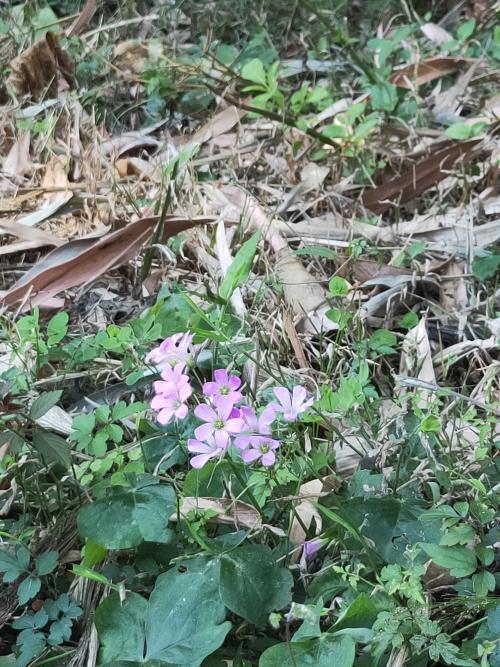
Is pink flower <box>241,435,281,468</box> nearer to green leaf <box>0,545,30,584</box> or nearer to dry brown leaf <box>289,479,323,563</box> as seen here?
dry brown leaf <box>289,479,323,563</box>

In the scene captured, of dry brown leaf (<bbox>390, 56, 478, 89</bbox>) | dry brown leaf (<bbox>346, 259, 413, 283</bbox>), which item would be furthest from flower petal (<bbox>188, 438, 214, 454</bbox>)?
dry brown leaf (<bbox>390, 56, 478, 89</bbox>)

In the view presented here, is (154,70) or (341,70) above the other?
(154,70)

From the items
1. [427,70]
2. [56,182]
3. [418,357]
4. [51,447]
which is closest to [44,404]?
[51,447]

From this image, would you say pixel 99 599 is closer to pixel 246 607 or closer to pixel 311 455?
pixel 246 607

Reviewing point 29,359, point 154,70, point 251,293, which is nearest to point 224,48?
point 154,70

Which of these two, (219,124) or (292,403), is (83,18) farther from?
(292,403)
